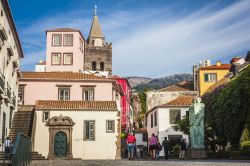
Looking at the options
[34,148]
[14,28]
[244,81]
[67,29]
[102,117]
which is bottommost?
[34,148]

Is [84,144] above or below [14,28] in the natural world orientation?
below

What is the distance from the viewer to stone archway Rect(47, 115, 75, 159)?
3603 cm

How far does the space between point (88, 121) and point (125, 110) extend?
31.6m

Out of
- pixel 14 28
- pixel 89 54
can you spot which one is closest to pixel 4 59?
pixel 14 28

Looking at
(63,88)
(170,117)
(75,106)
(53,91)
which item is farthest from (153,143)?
(170,117)

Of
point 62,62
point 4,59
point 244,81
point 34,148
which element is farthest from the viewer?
point 62,62

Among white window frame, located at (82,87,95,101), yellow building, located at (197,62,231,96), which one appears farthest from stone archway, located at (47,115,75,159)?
yellow building, located at (197,62,231,96)

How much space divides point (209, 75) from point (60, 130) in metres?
33.7

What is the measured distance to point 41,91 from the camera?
139 feet

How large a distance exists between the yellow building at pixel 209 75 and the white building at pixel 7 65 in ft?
111

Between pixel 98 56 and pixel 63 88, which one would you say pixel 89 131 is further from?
pixel 98 56

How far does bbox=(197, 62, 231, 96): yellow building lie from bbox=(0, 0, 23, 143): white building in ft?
111

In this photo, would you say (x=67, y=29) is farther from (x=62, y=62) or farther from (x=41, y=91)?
(x=41, y=91)

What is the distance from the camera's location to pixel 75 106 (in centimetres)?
3778
